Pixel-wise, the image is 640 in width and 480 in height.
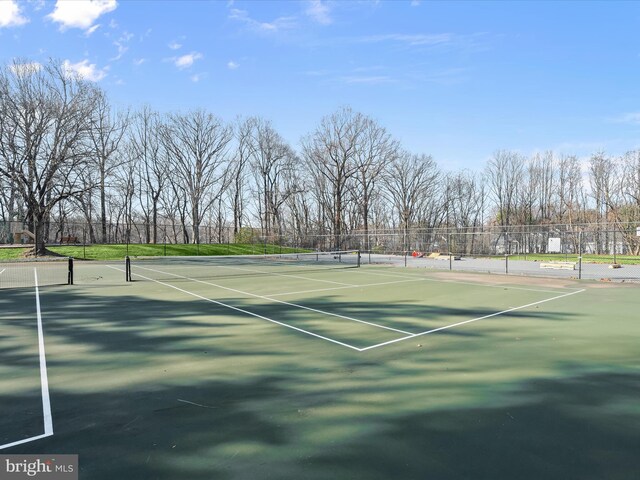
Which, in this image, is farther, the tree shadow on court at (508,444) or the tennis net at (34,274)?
the tennis net at (34,274)

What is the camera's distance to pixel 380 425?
3785 mm

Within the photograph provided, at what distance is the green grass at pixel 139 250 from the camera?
1223 inches

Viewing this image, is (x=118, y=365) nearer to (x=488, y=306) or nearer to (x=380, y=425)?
(x=380, y=425)

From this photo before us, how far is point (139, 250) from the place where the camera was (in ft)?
115

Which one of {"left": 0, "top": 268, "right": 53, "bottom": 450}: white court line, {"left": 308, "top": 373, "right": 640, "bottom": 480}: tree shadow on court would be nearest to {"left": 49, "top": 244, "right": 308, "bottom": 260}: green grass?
{"left": 0, "top": 268, "right": 53, "bottom": 450}: white court line

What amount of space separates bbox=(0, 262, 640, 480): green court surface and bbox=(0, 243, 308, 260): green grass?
24.4 meters

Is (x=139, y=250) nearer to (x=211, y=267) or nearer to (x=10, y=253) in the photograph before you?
(x=10, y=253)

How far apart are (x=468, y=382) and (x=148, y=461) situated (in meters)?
3.74

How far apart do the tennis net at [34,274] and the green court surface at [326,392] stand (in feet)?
26.3

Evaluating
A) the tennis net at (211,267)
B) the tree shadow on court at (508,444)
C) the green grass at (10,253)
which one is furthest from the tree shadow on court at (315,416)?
the green grass at (10,253)

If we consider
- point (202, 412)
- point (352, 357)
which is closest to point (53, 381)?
point (202, 412)

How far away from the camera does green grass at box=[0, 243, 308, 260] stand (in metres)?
31.1

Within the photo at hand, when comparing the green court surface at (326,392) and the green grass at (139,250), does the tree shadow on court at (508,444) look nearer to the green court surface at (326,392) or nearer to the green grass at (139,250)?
the green court surface at (326,392)

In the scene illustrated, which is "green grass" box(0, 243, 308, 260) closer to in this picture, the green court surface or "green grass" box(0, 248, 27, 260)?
"green grass" box(0, 248, 27, 260)
